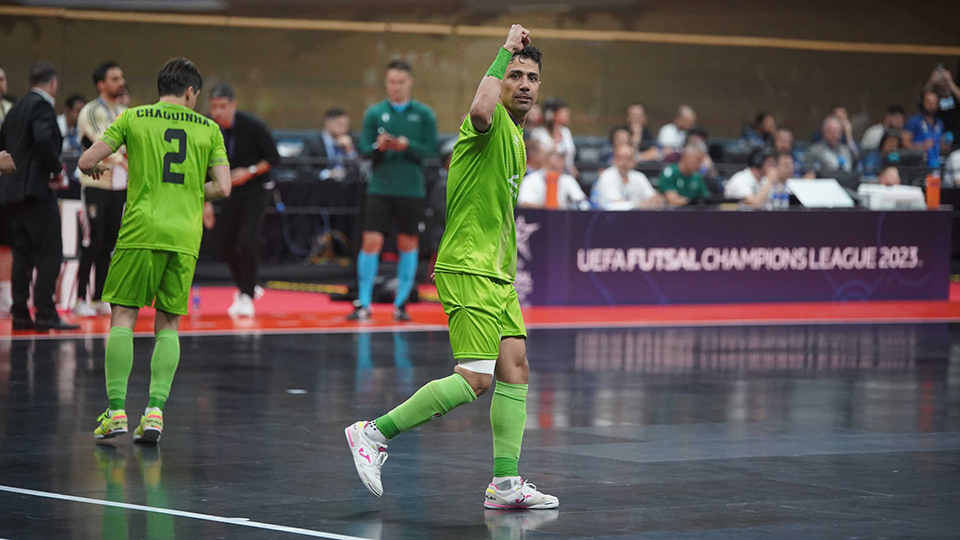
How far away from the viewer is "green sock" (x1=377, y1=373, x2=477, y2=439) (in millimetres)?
5773

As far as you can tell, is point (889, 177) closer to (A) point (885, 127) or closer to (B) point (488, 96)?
(A) point (885, 127)

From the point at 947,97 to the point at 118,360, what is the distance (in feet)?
59.0

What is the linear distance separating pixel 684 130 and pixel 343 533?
16661 millimetres

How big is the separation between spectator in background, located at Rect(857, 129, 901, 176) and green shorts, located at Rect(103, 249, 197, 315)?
13.1 m

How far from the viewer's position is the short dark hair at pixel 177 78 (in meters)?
7.47

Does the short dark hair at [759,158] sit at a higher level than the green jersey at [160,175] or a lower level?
higher

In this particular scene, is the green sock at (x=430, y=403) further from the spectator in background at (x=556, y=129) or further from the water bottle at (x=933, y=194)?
the water bottle at (x=933, y=194)

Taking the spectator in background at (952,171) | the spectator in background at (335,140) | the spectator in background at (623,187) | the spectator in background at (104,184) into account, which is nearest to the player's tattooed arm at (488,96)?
the spectator in background at (104,184)

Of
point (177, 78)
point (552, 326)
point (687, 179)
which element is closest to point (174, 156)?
point (177, 78)

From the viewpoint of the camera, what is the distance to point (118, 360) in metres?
7.29

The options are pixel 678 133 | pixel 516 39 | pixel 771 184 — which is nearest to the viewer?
pixel 516 39

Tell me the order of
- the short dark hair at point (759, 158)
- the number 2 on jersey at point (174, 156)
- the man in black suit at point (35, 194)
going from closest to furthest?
the number 2 on jersey at point (174, 156) < the man in black suit at point (35, 194) < the short dark hair at point (759, 158)

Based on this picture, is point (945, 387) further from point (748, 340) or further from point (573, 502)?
point (573, 502)

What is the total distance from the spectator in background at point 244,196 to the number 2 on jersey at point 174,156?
5317 mm
